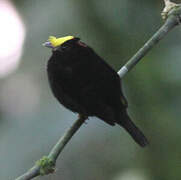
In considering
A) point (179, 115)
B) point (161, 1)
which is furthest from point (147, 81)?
point (161, 1)

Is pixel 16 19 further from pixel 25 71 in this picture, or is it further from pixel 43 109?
pixel 43 109

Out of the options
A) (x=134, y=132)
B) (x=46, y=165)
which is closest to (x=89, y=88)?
(x=134, y=132)

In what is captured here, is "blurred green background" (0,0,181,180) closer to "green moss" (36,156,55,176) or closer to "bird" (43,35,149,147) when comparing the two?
"bird" (43,35,149,147)

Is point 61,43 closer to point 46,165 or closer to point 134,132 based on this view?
point 134,132

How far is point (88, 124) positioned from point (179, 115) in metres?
0.53

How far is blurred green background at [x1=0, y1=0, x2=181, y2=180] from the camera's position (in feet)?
12.0

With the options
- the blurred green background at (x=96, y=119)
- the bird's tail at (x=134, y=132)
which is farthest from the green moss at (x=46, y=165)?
the blurred green background at (x=96, y=119)

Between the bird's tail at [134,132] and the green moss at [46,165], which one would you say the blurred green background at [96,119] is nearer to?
the bird's tail at [134,132]

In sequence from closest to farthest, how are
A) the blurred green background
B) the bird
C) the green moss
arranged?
the green moss
the bird
the blurred green background

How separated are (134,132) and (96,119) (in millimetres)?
521

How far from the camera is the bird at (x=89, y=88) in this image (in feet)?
10.4

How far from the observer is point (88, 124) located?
3658 millimetres

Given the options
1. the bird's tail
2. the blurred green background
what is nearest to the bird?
the bird's tail

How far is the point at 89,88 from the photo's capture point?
3191 mm
